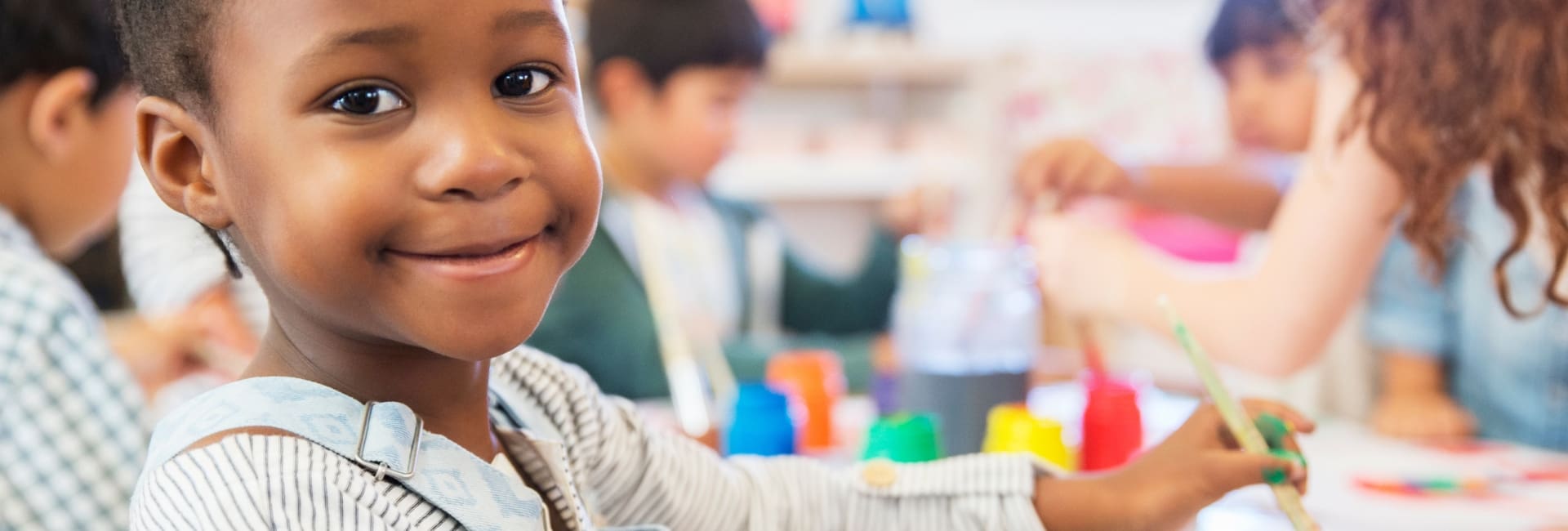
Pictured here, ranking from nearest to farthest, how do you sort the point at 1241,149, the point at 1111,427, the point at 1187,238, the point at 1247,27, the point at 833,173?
the point at 1111,427 → the point at 1247,27 → the point at 1241,149 → the point at 1187,238 → the point at 833,173

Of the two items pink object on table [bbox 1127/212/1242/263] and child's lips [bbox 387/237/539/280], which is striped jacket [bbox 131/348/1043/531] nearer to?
child's lips [bbox 387/237/539/280]

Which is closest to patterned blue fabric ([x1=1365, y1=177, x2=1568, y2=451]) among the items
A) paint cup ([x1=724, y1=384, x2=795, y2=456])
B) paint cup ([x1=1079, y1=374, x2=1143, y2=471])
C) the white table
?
the white table

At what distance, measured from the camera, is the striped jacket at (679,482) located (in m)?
0.63

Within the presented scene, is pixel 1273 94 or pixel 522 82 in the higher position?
pixel 522 82

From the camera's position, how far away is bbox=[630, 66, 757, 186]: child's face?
1.76m

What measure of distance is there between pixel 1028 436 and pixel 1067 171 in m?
0.33

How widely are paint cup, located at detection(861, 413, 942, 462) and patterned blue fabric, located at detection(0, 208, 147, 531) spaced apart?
0.61 meters

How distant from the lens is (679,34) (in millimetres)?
1729

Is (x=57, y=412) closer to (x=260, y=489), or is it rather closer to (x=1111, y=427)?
(x=260, y=489)

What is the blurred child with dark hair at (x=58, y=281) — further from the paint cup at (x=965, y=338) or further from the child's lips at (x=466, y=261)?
the paint cup at (x=965, y=338)

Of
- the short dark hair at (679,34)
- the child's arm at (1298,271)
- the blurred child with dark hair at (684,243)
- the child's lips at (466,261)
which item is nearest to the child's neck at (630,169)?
the blurred child with dark hair at (684,243)

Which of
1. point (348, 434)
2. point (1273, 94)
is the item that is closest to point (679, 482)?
point (348, 434)

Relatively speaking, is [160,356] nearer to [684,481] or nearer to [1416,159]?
[684,481]

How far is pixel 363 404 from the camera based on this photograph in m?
0.55
